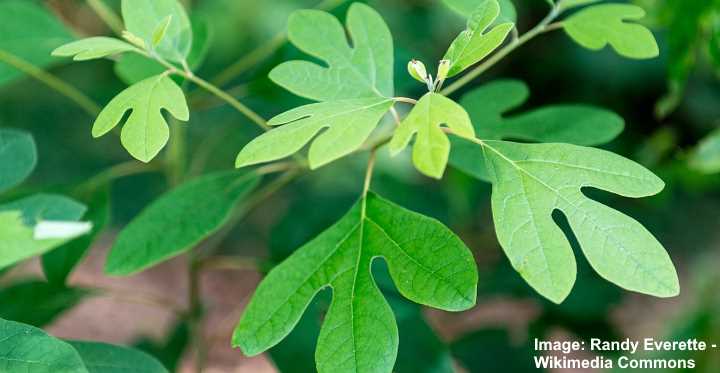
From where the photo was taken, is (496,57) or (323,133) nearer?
(323,133)

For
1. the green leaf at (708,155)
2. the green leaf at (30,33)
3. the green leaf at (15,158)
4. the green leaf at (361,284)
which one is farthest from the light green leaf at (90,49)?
the green leaf at (708,155)

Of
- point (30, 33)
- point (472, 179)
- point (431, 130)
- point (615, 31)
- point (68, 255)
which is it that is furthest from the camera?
point (472, 179)

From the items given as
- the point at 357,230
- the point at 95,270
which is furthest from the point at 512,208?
the point at 95,270

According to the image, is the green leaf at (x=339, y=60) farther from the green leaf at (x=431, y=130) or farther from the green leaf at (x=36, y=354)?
the green leaf at (x=36, y=354)

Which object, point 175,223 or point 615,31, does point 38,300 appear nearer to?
point 175,223

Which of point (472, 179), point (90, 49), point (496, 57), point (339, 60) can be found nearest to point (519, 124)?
point (496, 57)
